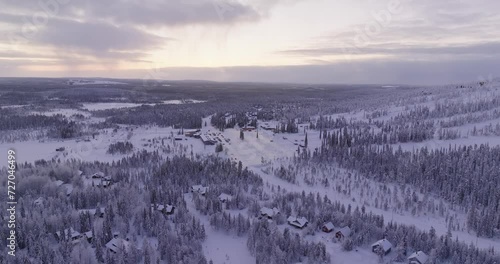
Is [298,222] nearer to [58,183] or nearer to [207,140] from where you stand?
[58,183]

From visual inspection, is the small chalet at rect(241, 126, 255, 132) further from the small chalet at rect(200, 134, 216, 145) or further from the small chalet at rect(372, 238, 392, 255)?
the small chalet at rect(372, 238, 392, 255)

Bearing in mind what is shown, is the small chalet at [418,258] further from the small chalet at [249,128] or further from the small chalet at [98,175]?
the small chalet at [249,128]

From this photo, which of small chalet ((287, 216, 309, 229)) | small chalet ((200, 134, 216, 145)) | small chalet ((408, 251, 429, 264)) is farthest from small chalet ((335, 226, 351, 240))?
small chalet ((200, 134, 216, 145))

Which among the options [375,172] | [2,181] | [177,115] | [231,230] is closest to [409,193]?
[375,172]

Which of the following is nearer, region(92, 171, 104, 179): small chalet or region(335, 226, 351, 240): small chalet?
region(335, 226, 351, 240): small chalet

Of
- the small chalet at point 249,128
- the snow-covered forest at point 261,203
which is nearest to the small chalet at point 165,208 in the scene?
the snow-covered forest at point 261,203
